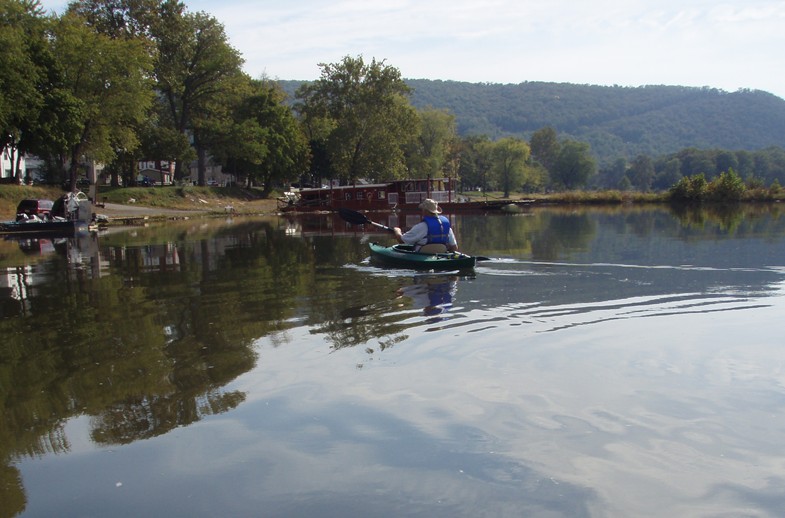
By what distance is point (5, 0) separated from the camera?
46.0 meters

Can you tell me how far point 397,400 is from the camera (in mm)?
7152

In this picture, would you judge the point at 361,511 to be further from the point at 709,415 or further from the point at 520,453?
the point at 709,415

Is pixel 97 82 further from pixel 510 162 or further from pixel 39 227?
pixel 510 162

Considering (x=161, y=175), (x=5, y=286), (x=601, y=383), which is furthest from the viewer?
(x=161, y=175)

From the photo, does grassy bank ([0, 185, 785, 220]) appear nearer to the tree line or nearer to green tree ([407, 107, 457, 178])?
the tree line

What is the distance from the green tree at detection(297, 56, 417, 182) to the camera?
3209 inches

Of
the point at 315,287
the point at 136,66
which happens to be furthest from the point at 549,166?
the point at 315,287

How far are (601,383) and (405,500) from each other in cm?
334

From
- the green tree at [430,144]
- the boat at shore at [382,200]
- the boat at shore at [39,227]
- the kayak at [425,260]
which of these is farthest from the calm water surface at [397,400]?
the green tree at [430,144]

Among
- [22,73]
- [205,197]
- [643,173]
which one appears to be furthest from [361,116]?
[643,173]

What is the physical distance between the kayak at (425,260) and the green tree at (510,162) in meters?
106

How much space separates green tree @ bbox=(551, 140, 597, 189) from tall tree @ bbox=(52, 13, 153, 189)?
388 ft

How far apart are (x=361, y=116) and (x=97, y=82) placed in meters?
35.7

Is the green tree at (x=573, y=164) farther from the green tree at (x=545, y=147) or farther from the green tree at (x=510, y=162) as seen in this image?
the green tree at (x=510, y=162)
